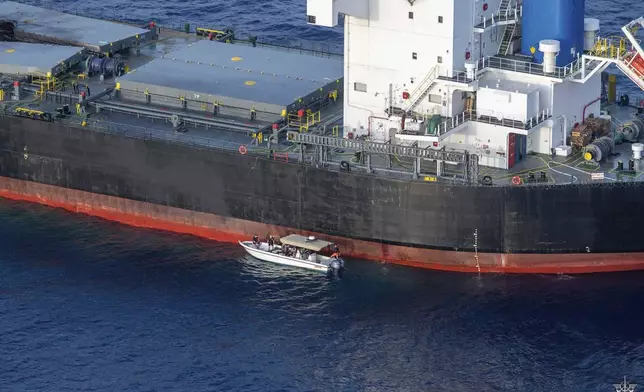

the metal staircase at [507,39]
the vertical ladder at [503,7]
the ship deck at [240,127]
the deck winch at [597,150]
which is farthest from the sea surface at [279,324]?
the vertical ladder at [503,7]

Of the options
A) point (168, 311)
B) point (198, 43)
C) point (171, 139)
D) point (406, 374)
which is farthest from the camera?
point (198, 43)

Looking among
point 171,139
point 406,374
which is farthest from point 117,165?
point 406,374

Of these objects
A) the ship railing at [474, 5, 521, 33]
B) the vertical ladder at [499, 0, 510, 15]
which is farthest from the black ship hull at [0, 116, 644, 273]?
the vertical ladder at [499, 0, 510, 15]

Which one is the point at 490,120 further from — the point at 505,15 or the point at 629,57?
the point at 629,57

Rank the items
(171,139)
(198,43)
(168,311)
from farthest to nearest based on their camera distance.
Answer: (198,43) < (171,139) < (168,311)

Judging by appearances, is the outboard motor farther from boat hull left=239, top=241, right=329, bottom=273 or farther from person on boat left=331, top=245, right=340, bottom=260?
person on boat left=331, top=245, right=340, bottom=260

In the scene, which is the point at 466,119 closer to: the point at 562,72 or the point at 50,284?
the point at 562,72

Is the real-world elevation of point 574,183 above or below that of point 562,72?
below
